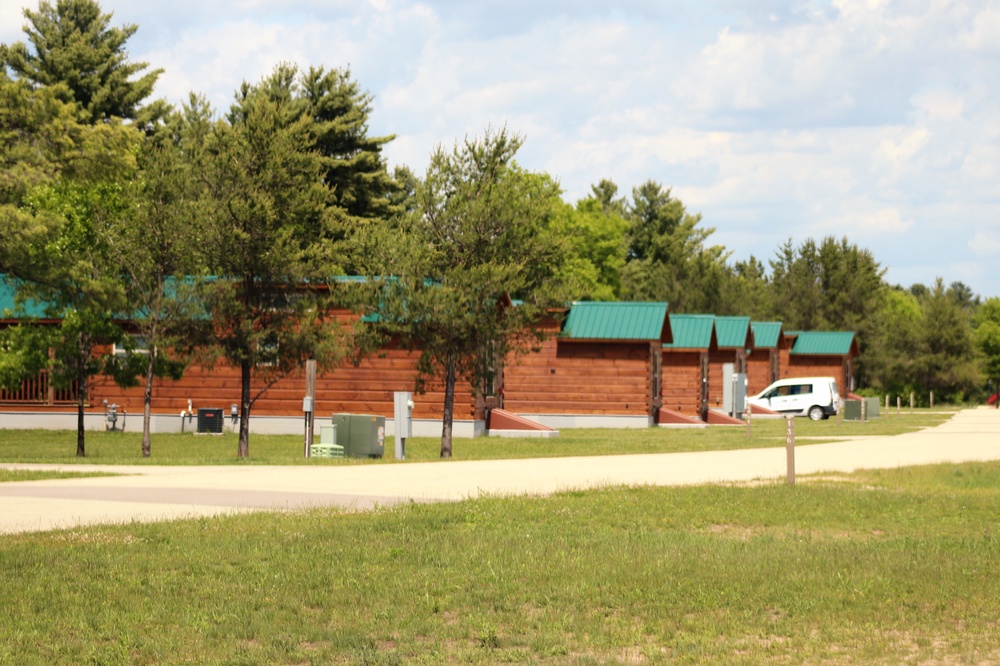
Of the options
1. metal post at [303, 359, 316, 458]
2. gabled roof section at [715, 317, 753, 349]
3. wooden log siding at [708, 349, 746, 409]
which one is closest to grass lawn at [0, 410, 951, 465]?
metal post at [303, 359, 316, 458]

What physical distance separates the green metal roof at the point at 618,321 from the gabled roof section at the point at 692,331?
5.56 meters

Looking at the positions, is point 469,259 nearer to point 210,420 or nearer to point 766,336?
point 210,420

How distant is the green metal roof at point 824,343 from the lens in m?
79.0

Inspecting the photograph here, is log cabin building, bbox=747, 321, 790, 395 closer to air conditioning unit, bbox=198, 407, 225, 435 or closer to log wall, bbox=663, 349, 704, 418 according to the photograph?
log wall, bbox=663, 349, 704, 418

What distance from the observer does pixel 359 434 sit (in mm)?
30109

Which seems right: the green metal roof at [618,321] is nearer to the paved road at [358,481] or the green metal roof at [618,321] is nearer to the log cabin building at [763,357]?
the paved road at [358,481]

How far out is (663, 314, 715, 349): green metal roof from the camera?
187ft

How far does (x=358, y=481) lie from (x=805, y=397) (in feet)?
153

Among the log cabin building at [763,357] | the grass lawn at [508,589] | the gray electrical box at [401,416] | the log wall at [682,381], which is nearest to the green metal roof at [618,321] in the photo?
the log wall at [682,381]

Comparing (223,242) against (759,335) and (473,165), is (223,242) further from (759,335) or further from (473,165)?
(759,335)

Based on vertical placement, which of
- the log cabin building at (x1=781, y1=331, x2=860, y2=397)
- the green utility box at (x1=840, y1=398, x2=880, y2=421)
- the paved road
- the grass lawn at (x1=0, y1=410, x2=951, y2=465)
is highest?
the log cabin building at (x1=781, y1=331, x2=860, y2=397)

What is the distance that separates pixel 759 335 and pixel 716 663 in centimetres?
6620

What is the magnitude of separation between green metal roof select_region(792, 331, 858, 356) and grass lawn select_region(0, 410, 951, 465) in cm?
3216

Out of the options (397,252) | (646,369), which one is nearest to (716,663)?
(397,252)
